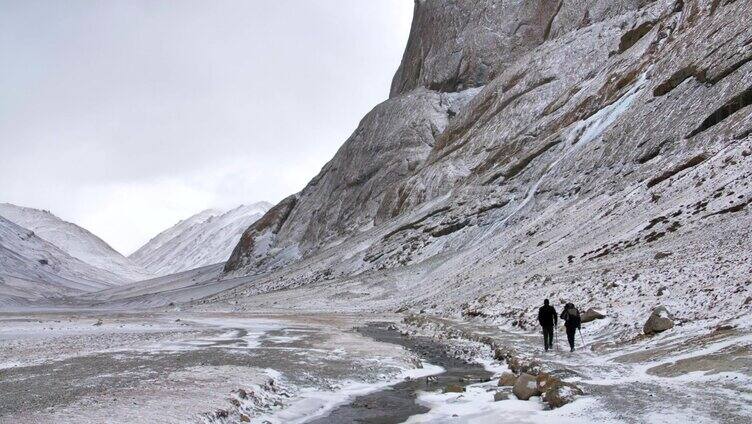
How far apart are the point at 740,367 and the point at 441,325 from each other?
78.4ft

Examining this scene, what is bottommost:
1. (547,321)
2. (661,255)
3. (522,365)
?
(522,365)

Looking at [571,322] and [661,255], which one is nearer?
[571,322]

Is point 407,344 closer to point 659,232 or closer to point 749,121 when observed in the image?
point 659,232

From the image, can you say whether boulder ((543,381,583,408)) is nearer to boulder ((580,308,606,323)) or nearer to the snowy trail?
the snowy trail

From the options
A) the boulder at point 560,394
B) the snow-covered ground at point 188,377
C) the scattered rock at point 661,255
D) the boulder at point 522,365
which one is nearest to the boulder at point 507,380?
the boulder at point 522,365

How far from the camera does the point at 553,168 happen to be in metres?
72.6

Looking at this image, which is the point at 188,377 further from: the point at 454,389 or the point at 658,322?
the point at 658,322

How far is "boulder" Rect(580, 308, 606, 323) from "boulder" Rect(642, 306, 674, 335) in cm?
465

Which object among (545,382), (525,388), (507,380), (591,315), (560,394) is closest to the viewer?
(560,394)

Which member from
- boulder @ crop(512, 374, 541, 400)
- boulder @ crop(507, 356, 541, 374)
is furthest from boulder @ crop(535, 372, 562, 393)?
boulder @ crop(507, 356, 541, 374)

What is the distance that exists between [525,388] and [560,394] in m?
1.27

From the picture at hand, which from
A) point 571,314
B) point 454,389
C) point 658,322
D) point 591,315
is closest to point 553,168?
point 591,315

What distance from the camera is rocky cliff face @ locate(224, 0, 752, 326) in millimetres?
37469

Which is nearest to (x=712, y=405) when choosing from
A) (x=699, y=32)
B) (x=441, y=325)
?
(x=441, y=325)
